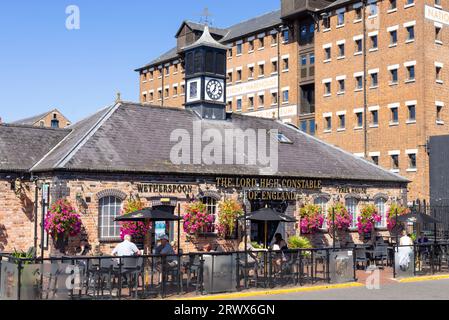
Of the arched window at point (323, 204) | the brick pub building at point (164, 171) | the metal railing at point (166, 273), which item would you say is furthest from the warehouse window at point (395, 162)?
the metal railing at point (166, 273)

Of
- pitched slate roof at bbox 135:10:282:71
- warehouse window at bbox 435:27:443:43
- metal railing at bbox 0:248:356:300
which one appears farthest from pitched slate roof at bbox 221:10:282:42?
metal railing at bbox 0:248:356:300

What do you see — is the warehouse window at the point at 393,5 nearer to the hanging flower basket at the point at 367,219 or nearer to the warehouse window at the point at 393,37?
the warehouse window at the point at 393,37

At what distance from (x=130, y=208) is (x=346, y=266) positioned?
8.30 meters

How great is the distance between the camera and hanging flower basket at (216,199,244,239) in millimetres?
25484

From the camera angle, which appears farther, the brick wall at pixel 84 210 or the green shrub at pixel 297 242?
the green shrub at pixel 297 242

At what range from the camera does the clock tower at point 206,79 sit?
29969 mm

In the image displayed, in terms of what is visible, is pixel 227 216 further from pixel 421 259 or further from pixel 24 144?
pixel 24 144

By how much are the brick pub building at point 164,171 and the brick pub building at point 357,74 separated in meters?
6.35

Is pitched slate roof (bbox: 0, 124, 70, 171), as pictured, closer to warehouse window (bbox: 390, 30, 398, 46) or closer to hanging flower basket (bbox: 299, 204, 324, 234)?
hanging flower basket (bbox: 299, 204, 324, 234)

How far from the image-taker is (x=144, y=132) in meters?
26.4

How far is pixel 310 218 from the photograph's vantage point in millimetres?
27766

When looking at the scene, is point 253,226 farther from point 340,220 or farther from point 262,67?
point 262,67

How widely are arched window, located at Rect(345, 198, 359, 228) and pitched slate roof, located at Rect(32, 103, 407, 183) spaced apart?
3.83 feet
